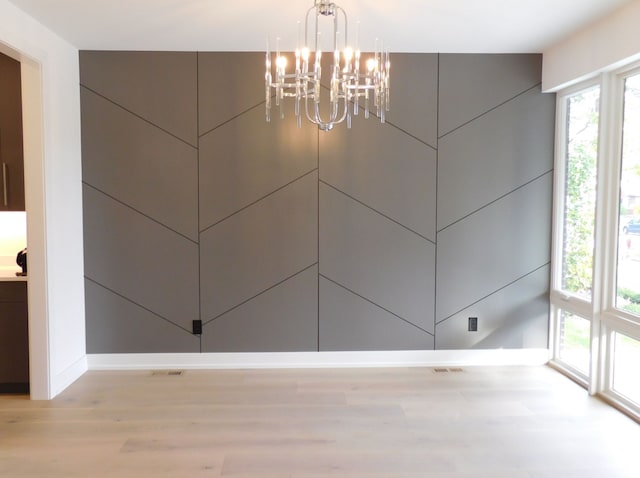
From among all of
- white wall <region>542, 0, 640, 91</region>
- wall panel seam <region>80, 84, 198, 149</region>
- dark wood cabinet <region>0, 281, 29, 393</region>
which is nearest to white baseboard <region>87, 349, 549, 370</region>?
dark wood cabinet <region>0, 281, 29, 393</region>

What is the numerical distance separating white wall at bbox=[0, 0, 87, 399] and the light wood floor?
32 centimetres

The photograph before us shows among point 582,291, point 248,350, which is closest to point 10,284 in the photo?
point 248,350

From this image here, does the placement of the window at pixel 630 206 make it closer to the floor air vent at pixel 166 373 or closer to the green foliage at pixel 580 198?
the green foliage at pixel 580 198

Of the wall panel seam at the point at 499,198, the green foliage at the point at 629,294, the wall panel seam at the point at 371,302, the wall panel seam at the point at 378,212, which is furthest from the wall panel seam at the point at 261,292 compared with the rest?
the green foliage at the point at 629,294

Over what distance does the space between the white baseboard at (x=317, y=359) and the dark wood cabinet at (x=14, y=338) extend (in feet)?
2.11

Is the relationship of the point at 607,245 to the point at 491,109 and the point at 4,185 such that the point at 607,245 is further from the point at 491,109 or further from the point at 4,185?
the point at 4,185

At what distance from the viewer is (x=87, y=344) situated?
4.27 meters

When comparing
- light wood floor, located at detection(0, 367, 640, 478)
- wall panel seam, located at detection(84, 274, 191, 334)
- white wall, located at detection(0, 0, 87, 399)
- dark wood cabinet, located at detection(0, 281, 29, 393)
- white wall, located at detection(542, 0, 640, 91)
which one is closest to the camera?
light wood floor, located at detection(0, 367, 640, 478)

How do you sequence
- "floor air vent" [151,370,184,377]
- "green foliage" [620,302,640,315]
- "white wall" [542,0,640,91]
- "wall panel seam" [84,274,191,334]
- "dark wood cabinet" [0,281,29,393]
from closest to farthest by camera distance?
"white wall" [542,0,640,91] → "green foliage" [620,302,640,315] → "dark wood cabinet" [0,281,29,393] → "floor air vent" [151,370,184,377] → "wall panel seam" [84,274,191,334]

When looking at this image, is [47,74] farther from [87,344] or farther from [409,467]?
[409,467]

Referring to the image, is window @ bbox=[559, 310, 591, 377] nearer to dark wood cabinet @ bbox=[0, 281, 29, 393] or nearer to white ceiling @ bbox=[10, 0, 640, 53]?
white ceiling @ bbox=[10, 0, 640, 53]

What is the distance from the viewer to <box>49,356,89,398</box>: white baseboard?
369 cm

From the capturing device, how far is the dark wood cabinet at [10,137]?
3693 millimetres

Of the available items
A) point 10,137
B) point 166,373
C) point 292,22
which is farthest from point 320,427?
point 10,137
